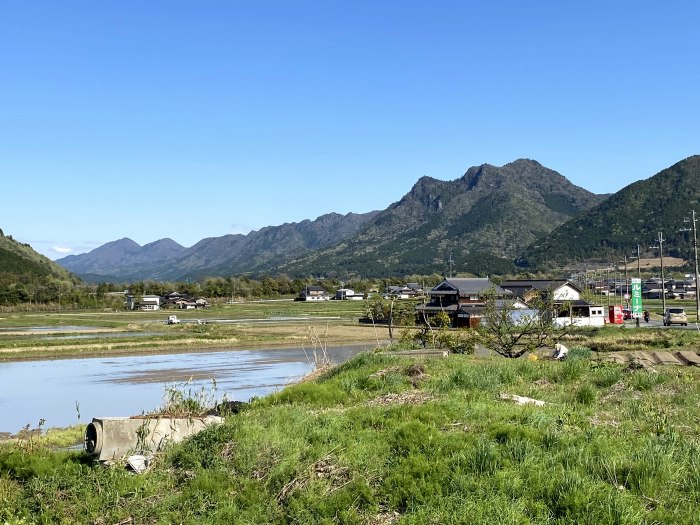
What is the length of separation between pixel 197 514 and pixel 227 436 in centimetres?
159

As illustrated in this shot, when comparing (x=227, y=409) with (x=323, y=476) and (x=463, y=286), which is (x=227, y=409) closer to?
(x=323, y=476)

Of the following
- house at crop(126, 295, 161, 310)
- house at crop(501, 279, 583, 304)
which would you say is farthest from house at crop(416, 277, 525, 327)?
house at crop(126, 295, 161, 310)

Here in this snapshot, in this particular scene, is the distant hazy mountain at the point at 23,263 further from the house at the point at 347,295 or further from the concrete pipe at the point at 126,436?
the concrete pipe at the point at 126,436

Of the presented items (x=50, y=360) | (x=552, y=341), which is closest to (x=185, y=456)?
(x=552, y=341)

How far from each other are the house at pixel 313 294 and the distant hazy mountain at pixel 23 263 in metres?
A: 58.0

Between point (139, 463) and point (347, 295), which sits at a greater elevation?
point (139, 463)

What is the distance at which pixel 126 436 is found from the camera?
9.75 meters

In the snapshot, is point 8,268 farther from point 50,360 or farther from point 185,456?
point 185,456

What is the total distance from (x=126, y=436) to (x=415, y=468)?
4767mm

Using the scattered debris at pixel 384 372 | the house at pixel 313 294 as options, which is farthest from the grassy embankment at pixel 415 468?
the house at pixel 313 294

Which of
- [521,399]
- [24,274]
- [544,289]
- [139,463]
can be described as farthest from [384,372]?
[24,274]

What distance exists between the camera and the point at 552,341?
40.5 m

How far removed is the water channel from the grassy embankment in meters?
10.4

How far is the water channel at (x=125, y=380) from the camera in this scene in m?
26.4
